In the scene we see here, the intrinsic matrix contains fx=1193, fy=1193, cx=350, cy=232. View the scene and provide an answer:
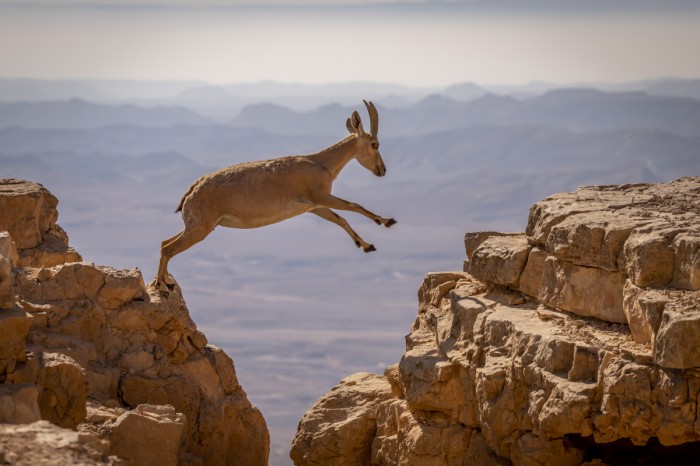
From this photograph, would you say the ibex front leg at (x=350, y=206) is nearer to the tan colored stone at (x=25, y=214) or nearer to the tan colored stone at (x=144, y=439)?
the tan colored stone at (x=25, y=214)

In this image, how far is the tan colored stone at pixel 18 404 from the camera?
43.1 feet

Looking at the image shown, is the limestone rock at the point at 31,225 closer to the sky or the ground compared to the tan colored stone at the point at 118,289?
closer to the sky

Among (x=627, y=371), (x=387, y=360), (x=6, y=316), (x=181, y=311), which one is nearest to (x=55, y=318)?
(x=181, y=311)

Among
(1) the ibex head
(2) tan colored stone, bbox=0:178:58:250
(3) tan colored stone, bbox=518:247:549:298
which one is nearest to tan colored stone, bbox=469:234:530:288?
(3) tan colored stone, bbox=518:247:549:298

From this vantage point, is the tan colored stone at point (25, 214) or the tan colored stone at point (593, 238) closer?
the tan colored stone at point (593, 238)

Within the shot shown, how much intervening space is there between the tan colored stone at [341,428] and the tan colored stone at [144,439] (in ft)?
11.4

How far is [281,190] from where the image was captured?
2069 cm

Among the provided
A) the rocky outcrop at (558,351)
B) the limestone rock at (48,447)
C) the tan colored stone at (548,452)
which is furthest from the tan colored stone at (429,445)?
the limestone rock at (48,447)

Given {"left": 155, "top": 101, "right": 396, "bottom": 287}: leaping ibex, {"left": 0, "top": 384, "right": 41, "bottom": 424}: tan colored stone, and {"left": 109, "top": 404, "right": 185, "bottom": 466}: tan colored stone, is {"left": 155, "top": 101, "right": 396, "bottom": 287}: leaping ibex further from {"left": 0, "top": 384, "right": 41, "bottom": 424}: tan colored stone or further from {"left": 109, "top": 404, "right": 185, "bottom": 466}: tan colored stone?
{"left": 0, "top": 384, "right": 41, "bottom": 424}: tan colored stone

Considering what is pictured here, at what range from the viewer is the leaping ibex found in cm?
2031

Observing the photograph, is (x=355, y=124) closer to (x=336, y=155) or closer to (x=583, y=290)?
(x=336, y=155)

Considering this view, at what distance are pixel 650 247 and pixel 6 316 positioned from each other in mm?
7794

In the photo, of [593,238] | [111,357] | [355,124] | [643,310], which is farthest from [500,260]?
[111,357]

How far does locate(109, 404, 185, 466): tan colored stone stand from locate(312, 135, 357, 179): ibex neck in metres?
6.75
